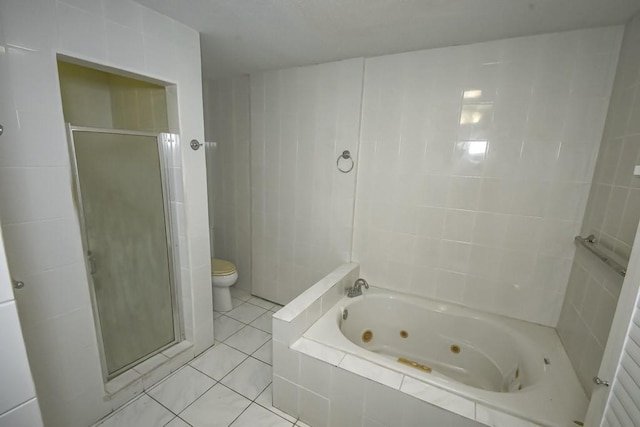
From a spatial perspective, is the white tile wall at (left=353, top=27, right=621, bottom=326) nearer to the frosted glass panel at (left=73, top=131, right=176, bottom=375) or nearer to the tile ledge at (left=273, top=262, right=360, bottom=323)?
the tile ledge at (left=273, top=262, right=360, bottom=323)

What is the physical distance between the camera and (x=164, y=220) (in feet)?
5.90

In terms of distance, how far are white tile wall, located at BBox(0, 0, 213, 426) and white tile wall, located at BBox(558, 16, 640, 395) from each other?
2364 millimetres

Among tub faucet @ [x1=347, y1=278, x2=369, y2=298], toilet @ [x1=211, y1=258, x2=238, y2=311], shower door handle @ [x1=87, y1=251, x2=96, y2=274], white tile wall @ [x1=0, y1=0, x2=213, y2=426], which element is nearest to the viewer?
white tile wall @ [x1=0, y1=0, x2=213, y2=426]

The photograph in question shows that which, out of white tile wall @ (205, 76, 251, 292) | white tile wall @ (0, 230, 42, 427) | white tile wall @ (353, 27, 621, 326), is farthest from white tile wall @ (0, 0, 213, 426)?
white tile wall @ (353, 27, 621, 326)

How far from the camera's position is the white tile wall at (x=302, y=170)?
2123 millimetres

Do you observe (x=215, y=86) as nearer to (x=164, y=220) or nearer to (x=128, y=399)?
(x=164, y=220)

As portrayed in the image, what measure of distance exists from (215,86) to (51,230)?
2042mm

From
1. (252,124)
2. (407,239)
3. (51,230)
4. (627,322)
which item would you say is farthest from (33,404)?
(252,124)

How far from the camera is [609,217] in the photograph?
4.29 feet

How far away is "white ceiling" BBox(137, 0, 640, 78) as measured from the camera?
1.29 meters

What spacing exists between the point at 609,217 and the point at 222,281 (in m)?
2.72

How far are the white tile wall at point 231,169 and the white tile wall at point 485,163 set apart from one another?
4.01 ft

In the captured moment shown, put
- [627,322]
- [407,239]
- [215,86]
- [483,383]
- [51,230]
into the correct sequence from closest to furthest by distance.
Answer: [627,322] < [51,230] < [483,383] < [407,239] < [215,86]

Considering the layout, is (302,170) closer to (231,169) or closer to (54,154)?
(231,169)
